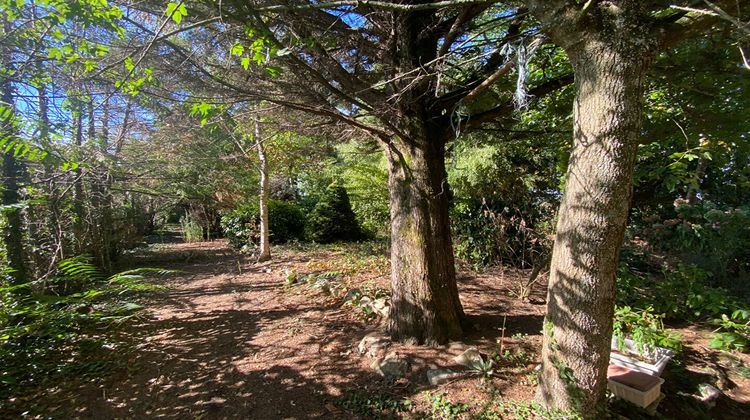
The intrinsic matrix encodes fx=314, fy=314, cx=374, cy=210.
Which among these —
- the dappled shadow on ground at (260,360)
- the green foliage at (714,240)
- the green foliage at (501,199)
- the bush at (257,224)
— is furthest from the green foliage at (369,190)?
the green foliage at (714,240)

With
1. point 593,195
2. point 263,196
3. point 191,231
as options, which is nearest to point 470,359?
point 593,195

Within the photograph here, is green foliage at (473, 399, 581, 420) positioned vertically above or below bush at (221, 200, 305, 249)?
below

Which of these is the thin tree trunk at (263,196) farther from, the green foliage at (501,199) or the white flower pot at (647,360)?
the white flower pot at (647,360)

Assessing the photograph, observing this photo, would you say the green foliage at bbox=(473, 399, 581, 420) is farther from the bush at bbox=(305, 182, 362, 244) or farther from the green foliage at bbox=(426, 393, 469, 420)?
the bush at bbox=(305, 182, 362, 244)

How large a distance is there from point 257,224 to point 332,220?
7.12 feet

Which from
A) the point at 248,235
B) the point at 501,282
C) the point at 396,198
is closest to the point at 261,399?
the point at 396,198

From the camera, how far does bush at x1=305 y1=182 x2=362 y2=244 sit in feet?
29.3

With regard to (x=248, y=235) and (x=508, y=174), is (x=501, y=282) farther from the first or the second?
(x=248, y=235)

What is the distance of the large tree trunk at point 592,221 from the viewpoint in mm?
1646

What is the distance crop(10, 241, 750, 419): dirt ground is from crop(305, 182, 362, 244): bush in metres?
4.30

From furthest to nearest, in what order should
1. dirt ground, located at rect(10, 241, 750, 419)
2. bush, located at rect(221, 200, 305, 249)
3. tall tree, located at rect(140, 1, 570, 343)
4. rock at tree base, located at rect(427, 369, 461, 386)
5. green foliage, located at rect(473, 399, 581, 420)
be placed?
bush, located at rect(221, 200, 305, 249) < tall tree, located at rect(140, 1, 570, 343) < rock at tree base, located at rect(427, 369, 461, 386) < dirt ground, located at rect(10, 241, 750, 419) < green foliage, located at rect(473, 399, 581, 420)

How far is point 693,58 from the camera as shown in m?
2.75

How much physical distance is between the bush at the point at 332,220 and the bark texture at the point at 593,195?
737 centimetres

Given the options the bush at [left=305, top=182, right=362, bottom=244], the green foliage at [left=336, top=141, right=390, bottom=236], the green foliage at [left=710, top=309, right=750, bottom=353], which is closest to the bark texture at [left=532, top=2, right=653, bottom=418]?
the green foliage at [left=710, top=309, right=750, bottom=353]
